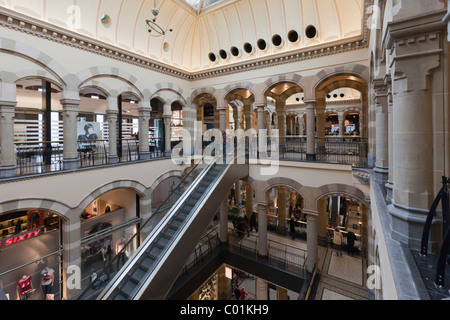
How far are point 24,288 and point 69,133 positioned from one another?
236 inches

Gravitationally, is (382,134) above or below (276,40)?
below

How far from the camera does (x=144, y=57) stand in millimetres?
12016

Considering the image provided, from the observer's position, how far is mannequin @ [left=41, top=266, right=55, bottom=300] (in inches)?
346

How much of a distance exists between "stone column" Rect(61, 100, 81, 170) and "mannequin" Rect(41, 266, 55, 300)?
403cm

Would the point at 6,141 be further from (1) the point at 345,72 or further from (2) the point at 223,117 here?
(1) the point at 345,72

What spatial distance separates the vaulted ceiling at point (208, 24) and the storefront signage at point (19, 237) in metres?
8.31

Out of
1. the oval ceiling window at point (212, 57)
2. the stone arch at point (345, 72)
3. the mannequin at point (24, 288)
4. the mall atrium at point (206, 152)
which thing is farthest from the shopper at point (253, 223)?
the mannequin at point (24, 288)

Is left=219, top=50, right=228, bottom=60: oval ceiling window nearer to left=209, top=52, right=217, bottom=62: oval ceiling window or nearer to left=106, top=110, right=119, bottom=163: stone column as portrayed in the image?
left=209, top=52, right=217, bottom=62: oval ceiling window

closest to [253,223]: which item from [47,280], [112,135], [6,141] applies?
[112,135]

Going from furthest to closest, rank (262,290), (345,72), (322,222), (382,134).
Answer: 1. (322,222)
2. (262,290)
3. (345,72)
4. (382,134)

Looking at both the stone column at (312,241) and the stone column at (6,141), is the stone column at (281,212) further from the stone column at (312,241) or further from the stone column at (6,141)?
the stone column at (6,141)

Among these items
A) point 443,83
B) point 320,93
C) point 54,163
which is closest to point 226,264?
point 54,163

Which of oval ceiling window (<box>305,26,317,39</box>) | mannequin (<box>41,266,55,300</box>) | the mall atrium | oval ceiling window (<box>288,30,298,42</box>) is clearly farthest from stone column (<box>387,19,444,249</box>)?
mannequin (<box>41,266,55,300</box>)

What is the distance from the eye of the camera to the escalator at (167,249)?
659cm
